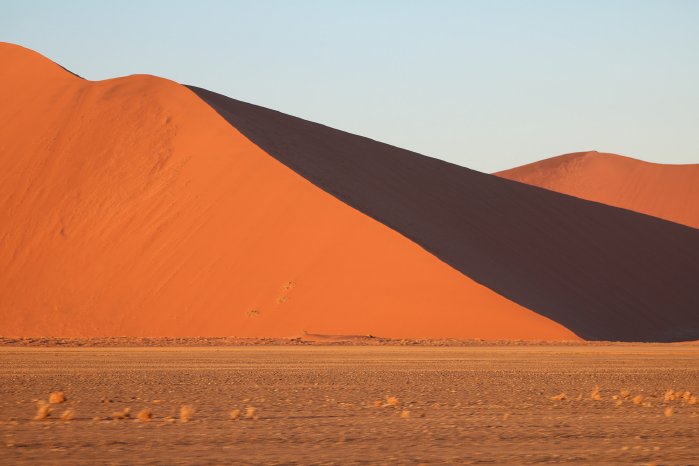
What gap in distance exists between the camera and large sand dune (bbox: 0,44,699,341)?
41156 mm

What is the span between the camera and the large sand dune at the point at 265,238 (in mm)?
41156

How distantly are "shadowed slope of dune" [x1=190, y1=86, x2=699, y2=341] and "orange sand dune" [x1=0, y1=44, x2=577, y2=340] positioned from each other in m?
2.29

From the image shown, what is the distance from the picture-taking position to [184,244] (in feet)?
151

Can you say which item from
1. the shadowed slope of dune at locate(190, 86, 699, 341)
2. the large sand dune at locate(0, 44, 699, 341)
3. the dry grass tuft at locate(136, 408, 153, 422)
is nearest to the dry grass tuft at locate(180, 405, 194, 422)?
the dry grass tuft at locate(136, 408, 153, 422)

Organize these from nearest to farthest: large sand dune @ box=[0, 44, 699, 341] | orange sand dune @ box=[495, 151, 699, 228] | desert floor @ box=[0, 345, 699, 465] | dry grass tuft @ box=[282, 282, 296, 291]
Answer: desert floor @ box=[0, 345, 699, 465], large sand dune @ box=[0, 44, 699, 341], dry grass tuft @ box=[282, 282, 296, 291], orange sand dune @ box=[495, 151, 699, 228]

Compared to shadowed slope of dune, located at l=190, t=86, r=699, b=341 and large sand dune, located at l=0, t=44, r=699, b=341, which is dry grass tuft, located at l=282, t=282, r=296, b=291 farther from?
shadowed slope of dune, located at l=190, t=86, r=699, b=341

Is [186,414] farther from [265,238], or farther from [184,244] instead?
[184,244]

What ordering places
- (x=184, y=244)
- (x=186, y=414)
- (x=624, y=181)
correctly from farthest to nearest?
(x=624, y=181), (x=184, y=244), (x=186, y=414)

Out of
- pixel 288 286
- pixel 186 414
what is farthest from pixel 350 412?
pixel 288 286

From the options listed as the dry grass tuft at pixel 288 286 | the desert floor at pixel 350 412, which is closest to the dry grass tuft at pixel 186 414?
the desert floor at pixel 350 412

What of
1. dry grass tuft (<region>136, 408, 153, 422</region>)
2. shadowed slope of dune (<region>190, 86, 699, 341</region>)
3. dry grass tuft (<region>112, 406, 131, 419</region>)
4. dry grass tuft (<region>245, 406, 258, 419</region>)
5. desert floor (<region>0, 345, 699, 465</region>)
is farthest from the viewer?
shadowed slope of dune (<region>190, 86, 699, 341</region>)

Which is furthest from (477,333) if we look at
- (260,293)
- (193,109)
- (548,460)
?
(548,460)

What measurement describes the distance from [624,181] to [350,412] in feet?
317

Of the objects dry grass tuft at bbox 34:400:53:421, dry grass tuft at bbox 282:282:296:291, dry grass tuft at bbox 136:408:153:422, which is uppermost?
dry grass tuft at bbox 282:282:296:291
